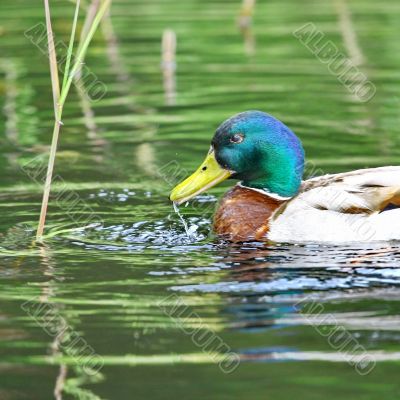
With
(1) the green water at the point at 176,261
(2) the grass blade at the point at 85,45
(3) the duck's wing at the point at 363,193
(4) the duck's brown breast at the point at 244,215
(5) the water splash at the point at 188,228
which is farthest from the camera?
(5) the water splash at the point at 188,228

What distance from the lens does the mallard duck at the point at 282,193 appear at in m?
8.79

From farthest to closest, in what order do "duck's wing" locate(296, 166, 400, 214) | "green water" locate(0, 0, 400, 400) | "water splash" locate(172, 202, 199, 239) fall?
"water splash" locate(172, 202, 199, 239), "duck's wing" locate(296, 166, 400, 214), "green water" locate(0, 0, 400, 400)

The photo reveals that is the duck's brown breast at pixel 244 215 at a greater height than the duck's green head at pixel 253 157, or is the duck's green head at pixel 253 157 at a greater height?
the duck's green head at pixel 253 157

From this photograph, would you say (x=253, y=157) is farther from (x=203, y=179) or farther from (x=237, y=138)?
(x=203, y=179)

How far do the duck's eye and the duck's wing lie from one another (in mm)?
886

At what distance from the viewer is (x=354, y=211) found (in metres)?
8.78

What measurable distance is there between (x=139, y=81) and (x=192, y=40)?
3.03 m

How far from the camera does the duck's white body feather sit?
8773mm

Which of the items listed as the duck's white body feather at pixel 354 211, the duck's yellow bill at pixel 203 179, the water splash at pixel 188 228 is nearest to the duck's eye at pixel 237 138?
the duck's yellow bill at pixel 203 179

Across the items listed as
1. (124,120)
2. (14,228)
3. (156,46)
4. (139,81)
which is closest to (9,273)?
(14,228)

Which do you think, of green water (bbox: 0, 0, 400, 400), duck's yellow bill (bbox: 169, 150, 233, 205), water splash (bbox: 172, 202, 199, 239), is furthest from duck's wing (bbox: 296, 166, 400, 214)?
water splash (bbox: 172, 202, 199, 239)

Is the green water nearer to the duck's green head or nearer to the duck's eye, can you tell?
the duck's green head

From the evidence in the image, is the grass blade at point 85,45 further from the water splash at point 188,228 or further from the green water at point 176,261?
the water splash at point 188,228

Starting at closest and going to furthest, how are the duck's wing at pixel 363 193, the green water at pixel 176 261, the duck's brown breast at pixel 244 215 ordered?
the green water at pixel 176 261, the duck's wing at pixel 363 193, the duck's brown breast at pixel 244 215
